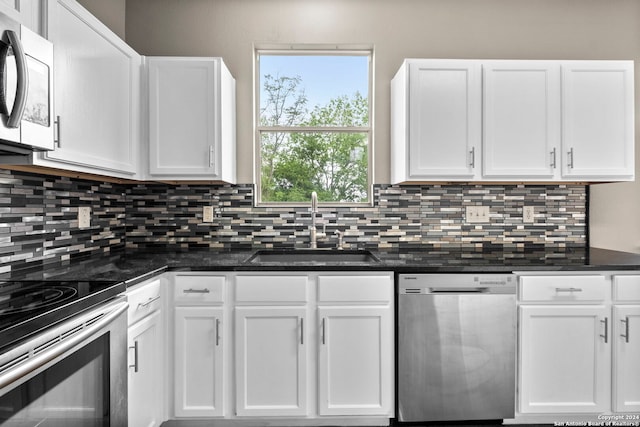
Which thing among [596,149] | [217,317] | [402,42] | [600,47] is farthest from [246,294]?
[600,47]

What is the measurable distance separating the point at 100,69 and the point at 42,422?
5.21 feet

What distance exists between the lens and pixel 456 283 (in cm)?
210

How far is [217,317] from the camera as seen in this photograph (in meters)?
2.12

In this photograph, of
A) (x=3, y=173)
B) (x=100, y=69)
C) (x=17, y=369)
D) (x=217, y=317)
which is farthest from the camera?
(x=217, y=317)

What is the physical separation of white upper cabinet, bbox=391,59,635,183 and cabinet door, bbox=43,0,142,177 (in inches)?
63.5

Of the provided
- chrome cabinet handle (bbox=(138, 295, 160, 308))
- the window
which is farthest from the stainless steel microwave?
the window

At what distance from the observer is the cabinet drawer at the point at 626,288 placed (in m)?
2.13

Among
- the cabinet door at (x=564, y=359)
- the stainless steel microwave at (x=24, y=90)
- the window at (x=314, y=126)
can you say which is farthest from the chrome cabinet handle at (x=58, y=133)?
the cabinet door at (x=564, y=359)

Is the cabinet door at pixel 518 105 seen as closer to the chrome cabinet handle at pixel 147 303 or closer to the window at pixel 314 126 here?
the window at pixel 314 126

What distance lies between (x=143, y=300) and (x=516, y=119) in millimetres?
2296

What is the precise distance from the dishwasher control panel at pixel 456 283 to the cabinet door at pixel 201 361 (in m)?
1.00

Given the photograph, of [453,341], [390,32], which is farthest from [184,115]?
[453,341]

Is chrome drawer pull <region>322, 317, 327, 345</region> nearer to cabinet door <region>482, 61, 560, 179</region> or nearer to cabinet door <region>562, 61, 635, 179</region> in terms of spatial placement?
cabinet door <region>482, 61, 560, 179</region>

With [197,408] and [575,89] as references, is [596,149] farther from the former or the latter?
[197,408]
